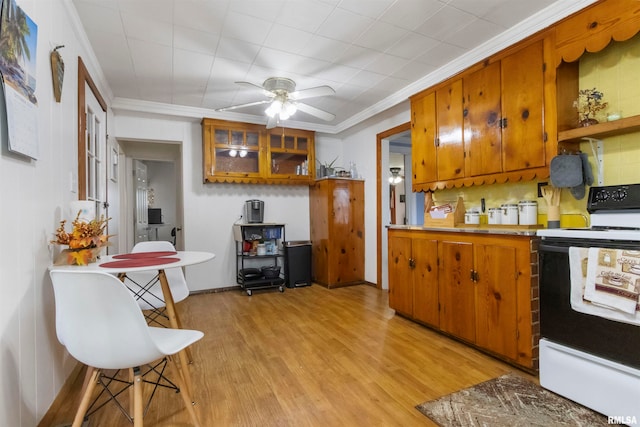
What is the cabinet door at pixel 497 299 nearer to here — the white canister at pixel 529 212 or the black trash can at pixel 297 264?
the white canister at pixel 529 212

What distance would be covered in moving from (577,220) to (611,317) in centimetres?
82

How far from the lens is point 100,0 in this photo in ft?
6.68

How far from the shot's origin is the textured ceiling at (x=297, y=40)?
2.14m

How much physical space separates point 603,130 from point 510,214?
0.86 meters

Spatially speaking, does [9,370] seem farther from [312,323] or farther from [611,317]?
[611,317]

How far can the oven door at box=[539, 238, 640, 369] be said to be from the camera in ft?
4.98

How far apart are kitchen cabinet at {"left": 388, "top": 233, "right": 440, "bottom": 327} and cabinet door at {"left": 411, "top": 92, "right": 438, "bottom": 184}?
2.24 feet

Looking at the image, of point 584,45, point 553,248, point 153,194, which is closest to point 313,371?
point 553,248

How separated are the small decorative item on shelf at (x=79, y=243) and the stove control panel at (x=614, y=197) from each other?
2952mm

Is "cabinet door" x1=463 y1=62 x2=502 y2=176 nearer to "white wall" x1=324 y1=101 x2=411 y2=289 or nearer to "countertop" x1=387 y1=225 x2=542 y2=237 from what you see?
"countertop" x1=387 y1=225 x2=542 y2=237

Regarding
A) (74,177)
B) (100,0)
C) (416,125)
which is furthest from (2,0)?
(416,125)

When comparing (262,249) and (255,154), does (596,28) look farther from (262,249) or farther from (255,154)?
(262,249)

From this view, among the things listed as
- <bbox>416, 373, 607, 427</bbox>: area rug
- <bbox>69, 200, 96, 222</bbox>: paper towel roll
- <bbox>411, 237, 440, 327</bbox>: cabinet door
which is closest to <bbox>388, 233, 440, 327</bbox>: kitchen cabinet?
<bbox>411, 237, 440, 327</bbox>: cabinet door

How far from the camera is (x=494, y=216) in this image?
2689mm
